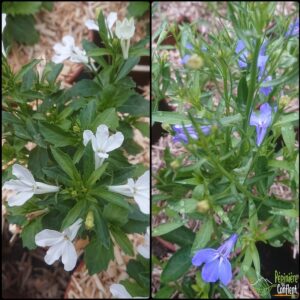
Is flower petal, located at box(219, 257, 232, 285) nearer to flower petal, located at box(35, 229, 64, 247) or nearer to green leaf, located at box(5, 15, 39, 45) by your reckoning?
flower petal, located at box(35, 229, 64, 247)

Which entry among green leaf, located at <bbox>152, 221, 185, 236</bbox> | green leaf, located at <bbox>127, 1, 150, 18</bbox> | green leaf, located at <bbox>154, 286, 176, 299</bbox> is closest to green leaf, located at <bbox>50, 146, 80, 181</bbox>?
green leaf, located at <bbox>152, 221, 185, 236</bbox>

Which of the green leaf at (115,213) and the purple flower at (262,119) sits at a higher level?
the purple flower at (262,119)

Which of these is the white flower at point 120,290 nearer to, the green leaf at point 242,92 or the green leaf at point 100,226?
the green leaf at point 100,226

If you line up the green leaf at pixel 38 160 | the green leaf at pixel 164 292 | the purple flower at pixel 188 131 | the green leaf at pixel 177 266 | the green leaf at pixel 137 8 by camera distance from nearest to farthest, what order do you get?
the purple flower at pixel 188 131
the green leaf at pixel 38 160
the green leaf at pixel 177 266
the green leaf at pixel 164 292
the green leaf at pixel 137 8

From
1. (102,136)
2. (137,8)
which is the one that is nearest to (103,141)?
(102,136)

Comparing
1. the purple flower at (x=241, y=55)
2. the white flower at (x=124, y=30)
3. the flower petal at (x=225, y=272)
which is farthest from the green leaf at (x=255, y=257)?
the white flower at (x=124, y=30)

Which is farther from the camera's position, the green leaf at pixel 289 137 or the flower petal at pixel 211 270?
the green leaf at pixel 289 137

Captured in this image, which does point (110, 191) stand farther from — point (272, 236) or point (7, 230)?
point (7, 230)

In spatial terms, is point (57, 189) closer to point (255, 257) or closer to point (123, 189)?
point (123, 189)
